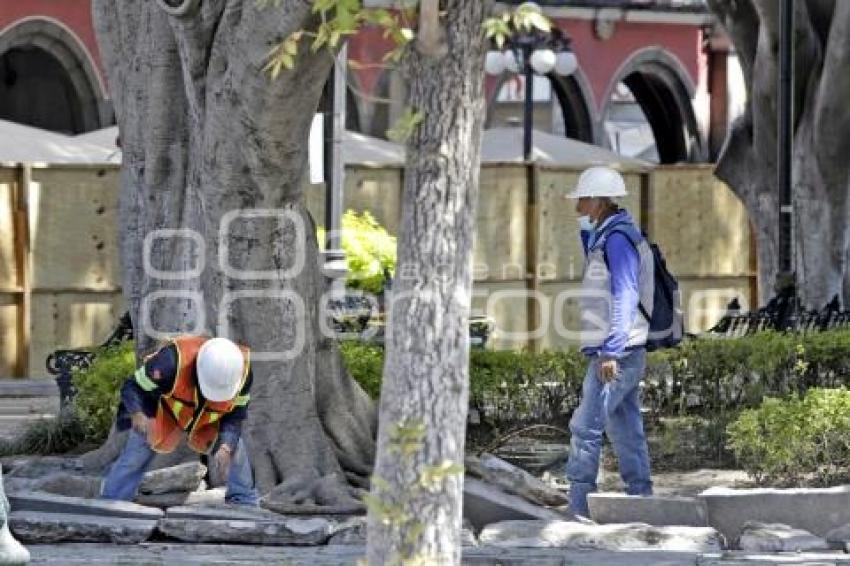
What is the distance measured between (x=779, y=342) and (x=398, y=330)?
25.4 ft

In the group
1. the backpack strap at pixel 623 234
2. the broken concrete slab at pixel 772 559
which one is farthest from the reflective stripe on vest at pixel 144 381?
the broken concrete slab at pixel 772 559

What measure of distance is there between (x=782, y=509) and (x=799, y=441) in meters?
0.89

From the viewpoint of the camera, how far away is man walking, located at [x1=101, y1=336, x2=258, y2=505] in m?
11.4

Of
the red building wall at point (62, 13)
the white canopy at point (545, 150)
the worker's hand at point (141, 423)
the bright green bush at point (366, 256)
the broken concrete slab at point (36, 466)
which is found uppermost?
the red building wall at point (62, 13)

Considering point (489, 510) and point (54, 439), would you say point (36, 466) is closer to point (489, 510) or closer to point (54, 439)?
point (54, 439)

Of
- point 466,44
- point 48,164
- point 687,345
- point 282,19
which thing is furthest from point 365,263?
point 466,44

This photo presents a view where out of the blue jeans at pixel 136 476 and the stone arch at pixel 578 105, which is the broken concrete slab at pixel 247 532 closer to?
the blue jeans at pixel 136 476

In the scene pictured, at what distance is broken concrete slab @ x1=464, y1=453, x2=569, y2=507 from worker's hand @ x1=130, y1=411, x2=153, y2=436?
1626mm

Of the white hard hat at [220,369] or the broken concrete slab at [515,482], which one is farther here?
the broken concrete slab at [515,482]

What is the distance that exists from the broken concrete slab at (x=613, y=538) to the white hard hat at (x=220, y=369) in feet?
4.63

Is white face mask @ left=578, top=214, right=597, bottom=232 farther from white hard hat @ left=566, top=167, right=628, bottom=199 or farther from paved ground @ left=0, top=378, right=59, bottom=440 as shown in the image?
paved ground @ left=0, top=378, right=59, bottom=440

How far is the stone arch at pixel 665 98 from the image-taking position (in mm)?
41812

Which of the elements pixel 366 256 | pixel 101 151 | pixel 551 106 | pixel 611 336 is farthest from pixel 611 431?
pixel 551 106

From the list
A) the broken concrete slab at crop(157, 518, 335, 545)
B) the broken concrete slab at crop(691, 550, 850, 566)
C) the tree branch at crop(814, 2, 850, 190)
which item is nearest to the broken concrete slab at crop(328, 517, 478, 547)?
the broken concrete slab at crop(157, 518, 335, 545)
